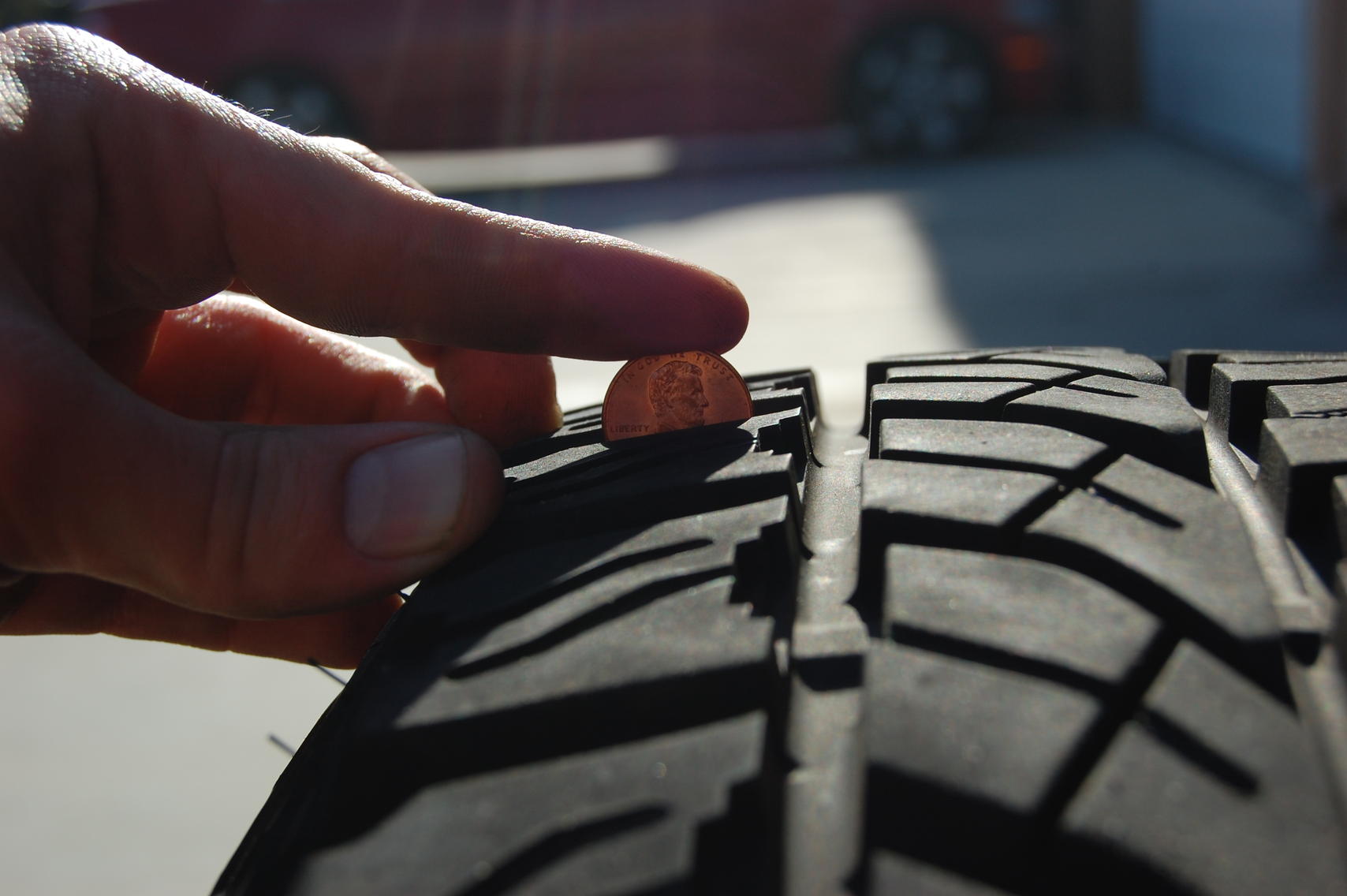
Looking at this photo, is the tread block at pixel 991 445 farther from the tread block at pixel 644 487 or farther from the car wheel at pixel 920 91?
the car wheel at pixel 920 91

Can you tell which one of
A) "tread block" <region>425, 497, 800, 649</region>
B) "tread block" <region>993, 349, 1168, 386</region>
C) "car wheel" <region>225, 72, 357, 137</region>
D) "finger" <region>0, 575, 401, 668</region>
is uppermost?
"car wheel" <region>225, 72, 357, 137</region>

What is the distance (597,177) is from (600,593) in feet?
24.6

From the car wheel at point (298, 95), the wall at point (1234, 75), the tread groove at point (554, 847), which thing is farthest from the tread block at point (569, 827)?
the car wheel at point (298, 95)

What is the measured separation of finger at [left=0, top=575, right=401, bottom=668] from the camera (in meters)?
1.48

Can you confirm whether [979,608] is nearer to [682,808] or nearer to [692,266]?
[682,808]

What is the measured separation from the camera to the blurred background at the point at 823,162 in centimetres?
244

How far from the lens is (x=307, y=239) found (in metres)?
1.22

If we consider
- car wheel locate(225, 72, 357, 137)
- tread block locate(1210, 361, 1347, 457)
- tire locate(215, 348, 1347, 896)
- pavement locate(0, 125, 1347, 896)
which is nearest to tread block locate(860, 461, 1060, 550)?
tire locate(215, 348, 1347, 896)

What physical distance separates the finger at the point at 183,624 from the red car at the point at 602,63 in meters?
6.69

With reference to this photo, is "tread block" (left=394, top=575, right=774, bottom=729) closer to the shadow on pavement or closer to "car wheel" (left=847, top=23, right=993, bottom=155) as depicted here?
the shadow on pavement

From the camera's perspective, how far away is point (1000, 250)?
16.8ft

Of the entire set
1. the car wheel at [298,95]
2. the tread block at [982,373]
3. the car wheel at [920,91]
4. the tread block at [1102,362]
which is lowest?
the tread block at [982,373]

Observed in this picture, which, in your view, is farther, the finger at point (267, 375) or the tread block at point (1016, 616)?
the finger at point (267, 375)

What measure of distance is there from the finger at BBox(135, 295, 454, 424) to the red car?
6.49m
